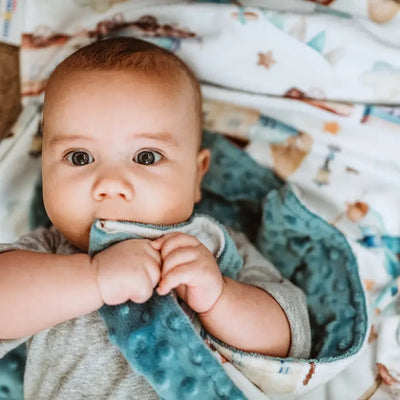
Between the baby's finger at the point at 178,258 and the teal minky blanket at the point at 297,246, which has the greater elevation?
the baby's finger at the point at 178,258

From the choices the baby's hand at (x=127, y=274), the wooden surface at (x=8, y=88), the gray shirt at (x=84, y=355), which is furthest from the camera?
the wooden surface at (x=8, y=88)

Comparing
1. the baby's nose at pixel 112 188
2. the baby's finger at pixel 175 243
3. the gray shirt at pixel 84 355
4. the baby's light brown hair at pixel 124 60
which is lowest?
the gray shirt at pixel 84 355

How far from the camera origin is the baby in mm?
830

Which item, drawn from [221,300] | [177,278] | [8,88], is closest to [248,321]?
[221,300]

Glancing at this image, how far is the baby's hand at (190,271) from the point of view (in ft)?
2.70

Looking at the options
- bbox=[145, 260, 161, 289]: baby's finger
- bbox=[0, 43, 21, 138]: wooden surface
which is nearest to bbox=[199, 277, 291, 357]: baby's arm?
bbox=[145, 260, 161, 289]: baby's finger

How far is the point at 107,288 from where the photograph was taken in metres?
0.82

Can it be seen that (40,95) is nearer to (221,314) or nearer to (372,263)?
(221,314)

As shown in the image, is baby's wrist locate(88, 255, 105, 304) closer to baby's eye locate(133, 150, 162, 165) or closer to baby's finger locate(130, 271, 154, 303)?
baby's finger locate(130, 271, 154, 303)

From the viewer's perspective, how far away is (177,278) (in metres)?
0.82

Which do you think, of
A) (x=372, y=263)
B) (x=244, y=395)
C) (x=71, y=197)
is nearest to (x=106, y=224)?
(x=71, y=197)

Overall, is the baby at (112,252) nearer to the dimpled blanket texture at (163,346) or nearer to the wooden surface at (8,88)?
the dimpled blanket texture at (163,346)

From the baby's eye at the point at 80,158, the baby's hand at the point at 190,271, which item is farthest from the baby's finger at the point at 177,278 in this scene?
the baby's eye at the point at 80,158

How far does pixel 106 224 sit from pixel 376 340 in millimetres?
585
